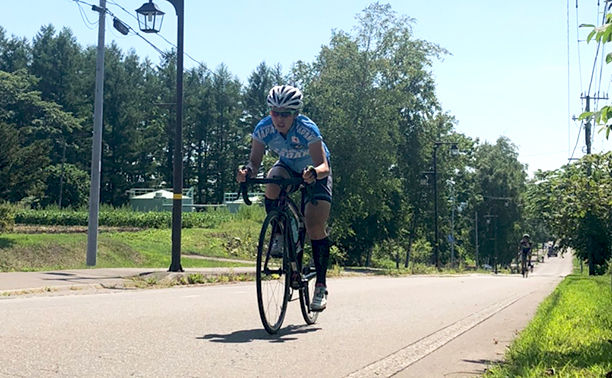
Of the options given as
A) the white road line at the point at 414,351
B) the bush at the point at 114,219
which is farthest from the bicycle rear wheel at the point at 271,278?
the bush at the point at 114,219

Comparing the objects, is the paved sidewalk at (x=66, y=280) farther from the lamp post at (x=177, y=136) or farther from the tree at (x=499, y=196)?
the tree at (x=499, y=196)

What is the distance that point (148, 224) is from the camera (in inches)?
1422

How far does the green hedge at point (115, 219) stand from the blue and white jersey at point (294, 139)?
28946 millimetres

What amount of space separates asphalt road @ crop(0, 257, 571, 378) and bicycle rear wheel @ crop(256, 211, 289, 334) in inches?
7.1

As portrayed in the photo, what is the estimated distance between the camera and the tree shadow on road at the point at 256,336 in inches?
233

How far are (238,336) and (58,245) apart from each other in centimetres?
1716

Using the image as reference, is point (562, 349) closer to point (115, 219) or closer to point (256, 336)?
point (256, 336)

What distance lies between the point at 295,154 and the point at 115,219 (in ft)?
103

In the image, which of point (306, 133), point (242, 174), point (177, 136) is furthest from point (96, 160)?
point (242, 174)

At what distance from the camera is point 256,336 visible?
6160 mm

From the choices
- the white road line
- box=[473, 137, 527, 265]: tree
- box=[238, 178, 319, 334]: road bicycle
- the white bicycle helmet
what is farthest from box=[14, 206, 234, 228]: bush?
box=[473, 137, 527, 265]: tree

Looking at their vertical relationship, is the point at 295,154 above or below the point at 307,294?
above

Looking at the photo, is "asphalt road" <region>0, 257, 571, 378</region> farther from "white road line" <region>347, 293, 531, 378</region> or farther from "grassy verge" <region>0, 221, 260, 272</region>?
"grassy verge" <region>0, 221, 260, 272</region>

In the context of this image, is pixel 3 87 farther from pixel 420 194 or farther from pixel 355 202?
pixel 355 202
